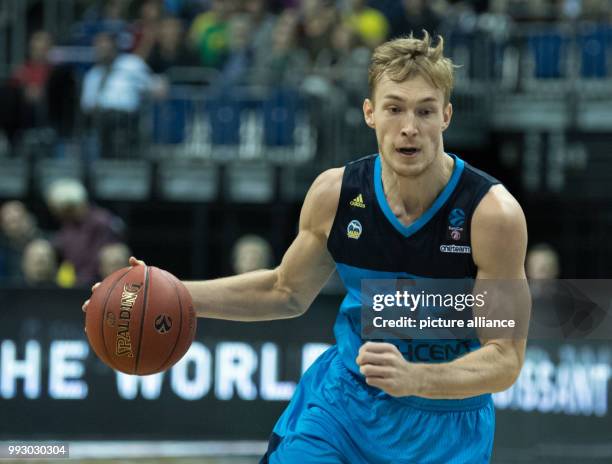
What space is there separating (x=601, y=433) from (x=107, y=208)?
18.5 ft

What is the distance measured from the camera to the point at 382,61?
4602 millimetres

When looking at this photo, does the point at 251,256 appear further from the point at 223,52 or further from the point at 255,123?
the point at 223,52

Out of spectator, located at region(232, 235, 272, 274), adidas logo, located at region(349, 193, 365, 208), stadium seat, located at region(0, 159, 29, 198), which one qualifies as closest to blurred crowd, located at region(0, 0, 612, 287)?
stadium seat, located at region(0, 159, 29, 198)

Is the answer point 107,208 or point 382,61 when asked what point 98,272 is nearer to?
point 107,208

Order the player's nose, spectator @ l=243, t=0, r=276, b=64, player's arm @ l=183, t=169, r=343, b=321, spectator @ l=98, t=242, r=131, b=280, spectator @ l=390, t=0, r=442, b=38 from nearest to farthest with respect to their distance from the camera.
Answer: the player's nose
player's arm @ l=183, t=169, r=343, b=321
spectator @ l=98, t=242, r=131, b=280
spectator @ l=390, t=0, r=442, b=38
spectator @ l=243, t=0, r=276, b=64

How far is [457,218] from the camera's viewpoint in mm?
4629

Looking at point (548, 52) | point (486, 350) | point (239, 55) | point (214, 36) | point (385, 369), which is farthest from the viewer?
point (214, 36)

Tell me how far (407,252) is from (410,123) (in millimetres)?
497

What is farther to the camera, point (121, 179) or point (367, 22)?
point (367, 22)

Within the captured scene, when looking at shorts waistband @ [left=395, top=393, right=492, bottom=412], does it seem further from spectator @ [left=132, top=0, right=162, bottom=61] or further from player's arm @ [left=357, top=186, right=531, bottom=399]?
spectator @ [left=132, top=0, right=162, bottom=61]

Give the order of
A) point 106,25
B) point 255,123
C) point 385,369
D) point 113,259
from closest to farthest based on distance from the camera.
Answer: point 385,369 → point 113,259 → point 255,123 → point 106,25

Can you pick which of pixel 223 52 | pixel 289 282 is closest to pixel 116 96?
pixel 223 52

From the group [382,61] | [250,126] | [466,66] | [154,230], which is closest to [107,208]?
[154,230]

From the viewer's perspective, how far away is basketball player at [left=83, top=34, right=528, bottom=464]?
4500 millimetres
